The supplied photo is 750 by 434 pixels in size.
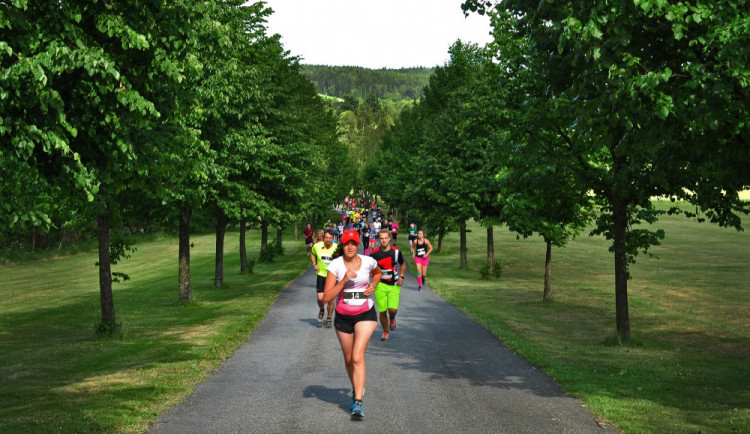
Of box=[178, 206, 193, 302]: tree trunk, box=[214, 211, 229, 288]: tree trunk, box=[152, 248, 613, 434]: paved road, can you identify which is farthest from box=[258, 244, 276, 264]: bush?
box=[152, 248, 613, 434]: paved road

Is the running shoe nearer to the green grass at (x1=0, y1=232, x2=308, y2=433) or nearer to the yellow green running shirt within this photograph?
the green grass at (x1=0, y1=232, x2=308, y2=433)

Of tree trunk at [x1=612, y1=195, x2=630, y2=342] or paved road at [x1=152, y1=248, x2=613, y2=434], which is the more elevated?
tree trunk at [x1=612, y1=195, x2=630, y2=342]

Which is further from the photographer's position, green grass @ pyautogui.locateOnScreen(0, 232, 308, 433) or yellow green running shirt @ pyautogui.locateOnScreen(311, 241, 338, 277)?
yellow green running shirt @ pyautogui.locateOnScreen(311, 241, 338, 277)

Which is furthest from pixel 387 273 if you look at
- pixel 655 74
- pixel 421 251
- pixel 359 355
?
pixel 421 251

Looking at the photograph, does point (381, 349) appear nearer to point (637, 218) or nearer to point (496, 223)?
point (637, 218)

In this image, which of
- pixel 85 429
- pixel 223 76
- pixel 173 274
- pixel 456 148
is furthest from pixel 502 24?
pixel 173 274

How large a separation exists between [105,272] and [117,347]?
7.23ft

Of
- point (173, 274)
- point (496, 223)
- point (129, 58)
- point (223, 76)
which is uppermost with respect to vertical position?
point (223, 76)

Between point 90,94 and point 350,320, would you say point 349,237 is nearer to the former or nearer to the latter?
point 350,320

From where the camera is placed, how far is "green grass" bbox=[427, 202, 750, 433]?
30.0 feet

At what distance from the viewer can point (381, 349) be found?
41.7 ft

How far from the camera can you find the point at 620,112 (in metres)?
7.64

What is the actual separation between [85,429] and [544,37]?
273 inches

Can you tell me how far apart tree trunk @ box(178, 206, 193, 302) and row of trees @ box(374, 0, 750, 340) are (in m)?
10.6
